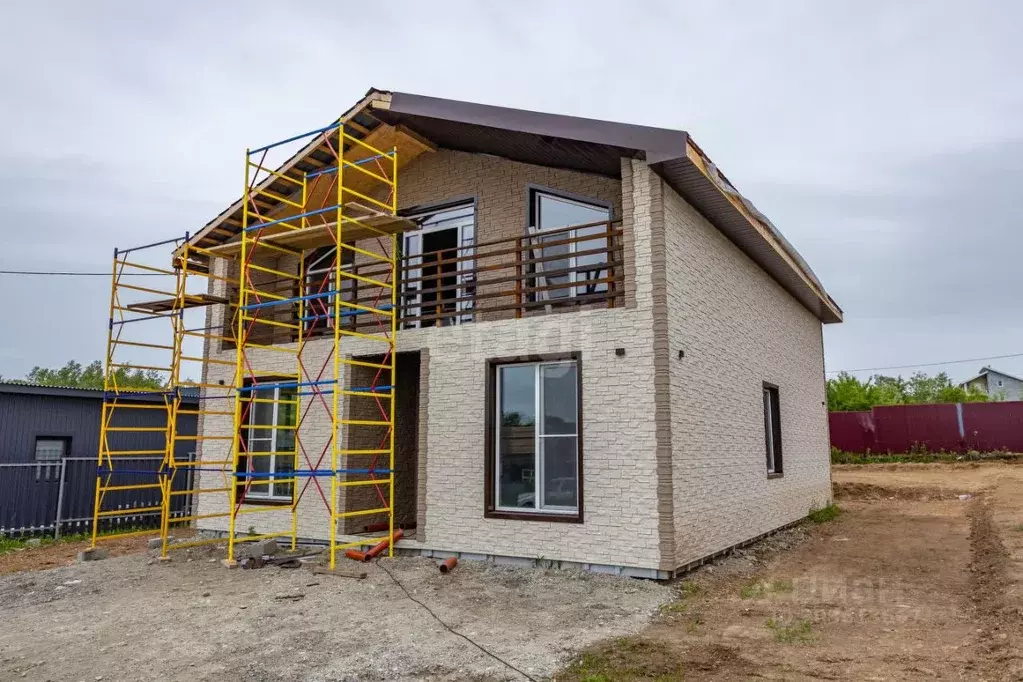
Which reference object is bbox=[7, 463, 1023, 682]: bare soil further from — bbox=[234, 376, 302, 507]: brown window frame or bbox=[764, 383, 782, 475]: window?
bbox=[764, 383, 782, 475]: window

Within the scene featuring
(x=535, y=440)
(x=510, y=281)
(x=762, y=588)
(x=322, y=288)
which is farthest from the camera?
(x=322, y=288)

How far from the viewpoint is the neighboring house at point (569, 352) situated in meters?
8.69

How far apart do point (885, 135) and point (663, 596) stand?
21066 millimetres

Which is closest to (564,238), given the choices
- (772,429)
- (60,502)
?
(772,429)

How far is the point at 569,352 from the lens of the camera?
9.20 meters

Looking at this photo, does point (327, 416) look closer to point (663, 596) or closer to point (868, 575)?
point (663, 596)

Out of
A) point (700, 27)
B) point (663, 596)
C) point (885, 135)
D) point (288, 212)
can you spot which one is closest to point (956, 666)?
point (663, 596)

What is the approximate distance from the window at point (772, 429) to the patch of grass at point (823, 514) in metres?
2.12

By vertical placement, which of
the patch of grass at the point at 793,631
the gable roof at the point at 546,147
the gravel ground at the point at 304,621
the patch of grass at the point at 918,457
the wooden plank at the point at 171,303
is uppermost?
the gable roof at the point at 546,147

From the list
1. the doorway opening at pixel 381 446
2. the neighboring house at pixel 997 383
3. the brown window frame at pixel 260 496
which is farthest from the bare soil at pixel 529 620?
the neighboring house at pixel 997 383

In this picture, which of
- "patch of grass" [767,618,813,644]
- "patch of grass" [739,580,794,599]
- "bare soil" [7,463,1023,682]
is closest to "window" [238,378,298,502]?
"bare soil" [7,463,1023,682]

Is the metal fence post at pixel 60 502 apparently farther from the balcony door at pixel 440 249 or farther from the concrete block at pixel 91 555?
the balcony door at pixel 440 249

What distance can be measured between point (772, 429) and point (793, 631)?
7588 millimetres

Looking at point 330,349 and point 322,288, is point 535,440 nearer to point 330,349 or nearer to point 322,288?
point 330,349
